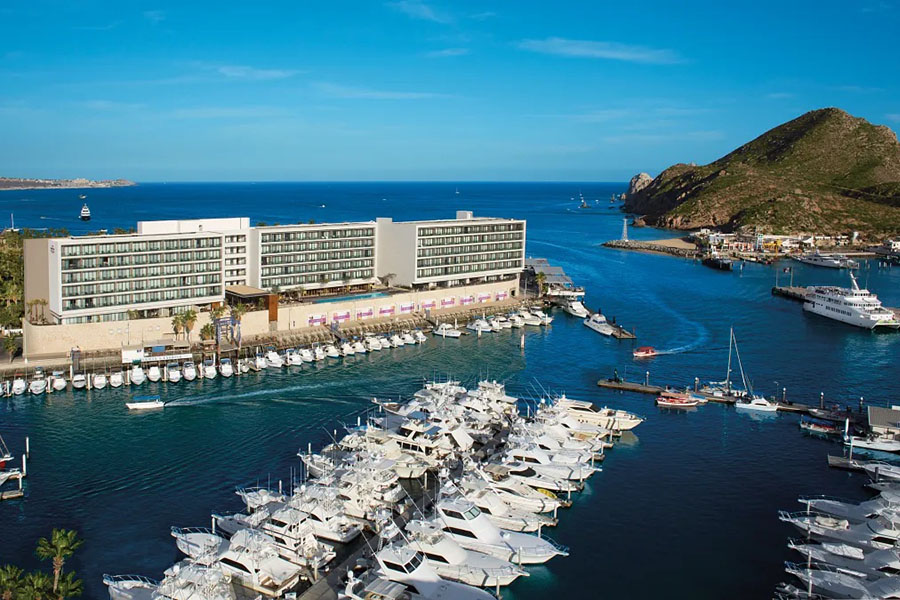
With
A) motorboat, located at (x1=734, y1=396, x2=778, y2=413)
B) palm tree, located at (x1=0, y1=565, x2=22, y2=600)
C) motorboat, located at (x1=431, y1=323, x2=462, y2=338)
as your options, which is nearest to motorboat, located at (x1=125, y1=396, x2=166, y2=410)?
palm tree, located at (x1=0, y1=565, x2=22, y2=600)

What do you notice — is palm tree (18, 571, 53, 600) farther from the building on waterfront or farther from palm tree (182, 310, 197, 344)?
the building on waterfront

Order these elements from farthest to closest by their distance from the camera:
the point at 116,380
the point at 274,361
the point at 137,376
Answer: the point at 274,361 → the point at 137,376 → the point at 116,380

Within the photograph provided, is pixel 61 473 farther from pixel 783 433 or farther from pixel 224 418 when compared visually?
pixel 783 433

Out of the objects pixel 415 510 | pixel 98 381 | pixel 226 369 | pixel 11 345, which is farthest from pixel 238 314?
pixel 415 510

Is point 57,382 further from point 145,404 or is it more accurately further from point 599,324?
point 599,324

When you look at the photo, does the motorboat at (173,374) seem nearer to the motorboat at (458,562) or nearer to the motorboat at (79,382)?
the motorboat at (79,382)

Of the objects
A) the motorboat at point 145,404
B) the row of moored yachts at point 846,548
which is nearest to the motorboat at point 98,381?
the motorboat at point 145,404

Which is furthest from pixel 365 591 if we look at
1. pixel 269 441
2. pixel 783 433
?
pixel 783 433
